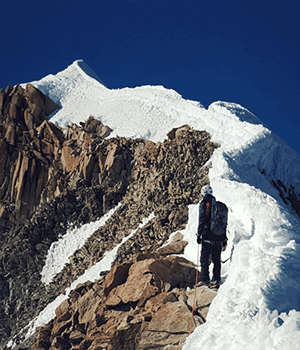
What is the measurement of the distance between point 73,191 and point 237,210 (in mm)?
17940

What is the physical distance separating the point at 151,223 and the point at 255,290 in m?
12.6

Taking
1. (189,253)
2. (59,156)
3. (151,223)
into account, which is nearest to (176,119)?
(59,156)

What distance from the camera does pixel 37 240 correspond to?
2716 centimetres

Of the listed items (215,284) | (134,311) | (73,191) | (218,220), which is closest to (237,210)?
(218,220)

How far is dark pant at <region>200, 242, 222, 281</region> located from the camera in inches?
404

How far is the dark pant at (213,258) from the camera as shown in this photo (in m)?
10.3

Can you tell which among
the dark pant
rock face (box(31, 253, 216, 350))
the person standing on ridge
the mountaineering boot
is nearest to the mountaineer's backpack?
the person standing on ridge

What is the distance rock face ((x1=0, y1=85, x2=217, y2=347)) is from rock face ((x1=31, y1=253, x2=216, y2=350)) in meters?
→ 2.88

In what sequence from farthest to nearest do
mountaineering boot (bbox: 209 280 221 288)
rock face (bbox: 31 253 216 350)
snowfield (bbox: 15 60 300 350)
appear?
mountaineering boot (bbox: 209 280 221 288)
rock face (bbox: 31 253 216 350)
snowfield (bbox: 15 60 300 350)

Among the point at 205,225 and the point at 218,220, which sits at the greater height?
the point at 218,220

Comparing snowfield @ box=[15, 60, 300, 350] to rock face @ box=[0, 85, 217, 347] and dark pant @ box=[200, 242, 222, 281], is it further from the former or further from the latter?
rock face @ box=[0, 85, 217, 347]

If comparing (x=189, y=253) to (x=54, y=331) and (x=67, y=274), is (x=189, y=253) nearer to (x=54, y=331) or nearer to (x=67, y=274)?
(x=54, y=331)

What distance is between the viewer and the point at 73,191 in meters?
28.7

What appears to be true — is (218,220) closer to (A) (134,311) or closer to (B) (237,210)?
(B) (237,210)
